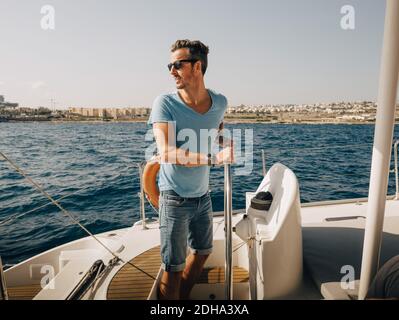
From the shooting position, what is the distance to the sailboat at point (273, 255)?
0.95 meters

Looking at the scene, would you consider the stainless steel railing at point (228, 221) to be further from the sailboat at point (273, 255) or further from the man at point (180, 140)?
the man at point (180, 140)

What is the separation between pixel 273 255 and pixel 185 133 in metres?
0.91

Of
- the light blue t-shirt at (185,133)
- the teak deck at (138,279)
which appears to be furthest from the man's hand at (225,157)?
the teak deck at (138,279)

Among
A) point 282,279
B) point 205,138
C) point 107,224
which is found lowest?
point 107,224

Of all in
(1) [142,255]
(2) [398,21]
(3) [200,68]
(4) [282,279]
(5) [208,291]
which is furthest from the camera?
(1) [142,255]

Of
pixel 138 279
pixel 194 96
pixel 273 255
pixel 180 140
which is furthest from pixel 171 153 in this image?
pixel 138 279

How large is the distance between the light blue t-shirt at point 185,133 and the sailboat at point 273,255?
0.28 meters

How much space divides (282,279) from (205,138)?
3.35 ft

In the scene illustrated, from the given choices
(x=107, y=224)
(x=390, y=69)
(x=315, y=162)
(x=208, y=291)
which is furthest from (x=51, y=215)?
(x=315, y=162)

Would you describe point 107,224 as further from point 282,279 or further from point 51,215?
point 282,279

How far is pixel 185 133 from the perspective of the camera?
1461mm

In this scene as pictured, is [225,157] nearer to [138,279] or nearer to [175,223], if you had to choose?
[175,223]

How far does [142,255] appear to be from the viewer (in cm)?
254

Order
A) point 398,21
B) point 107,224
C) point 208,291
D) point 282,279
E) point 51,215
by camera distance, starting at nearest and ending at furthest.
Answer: point 398,21
point 282,279
point 208,291
point 107,224
point 51,215
